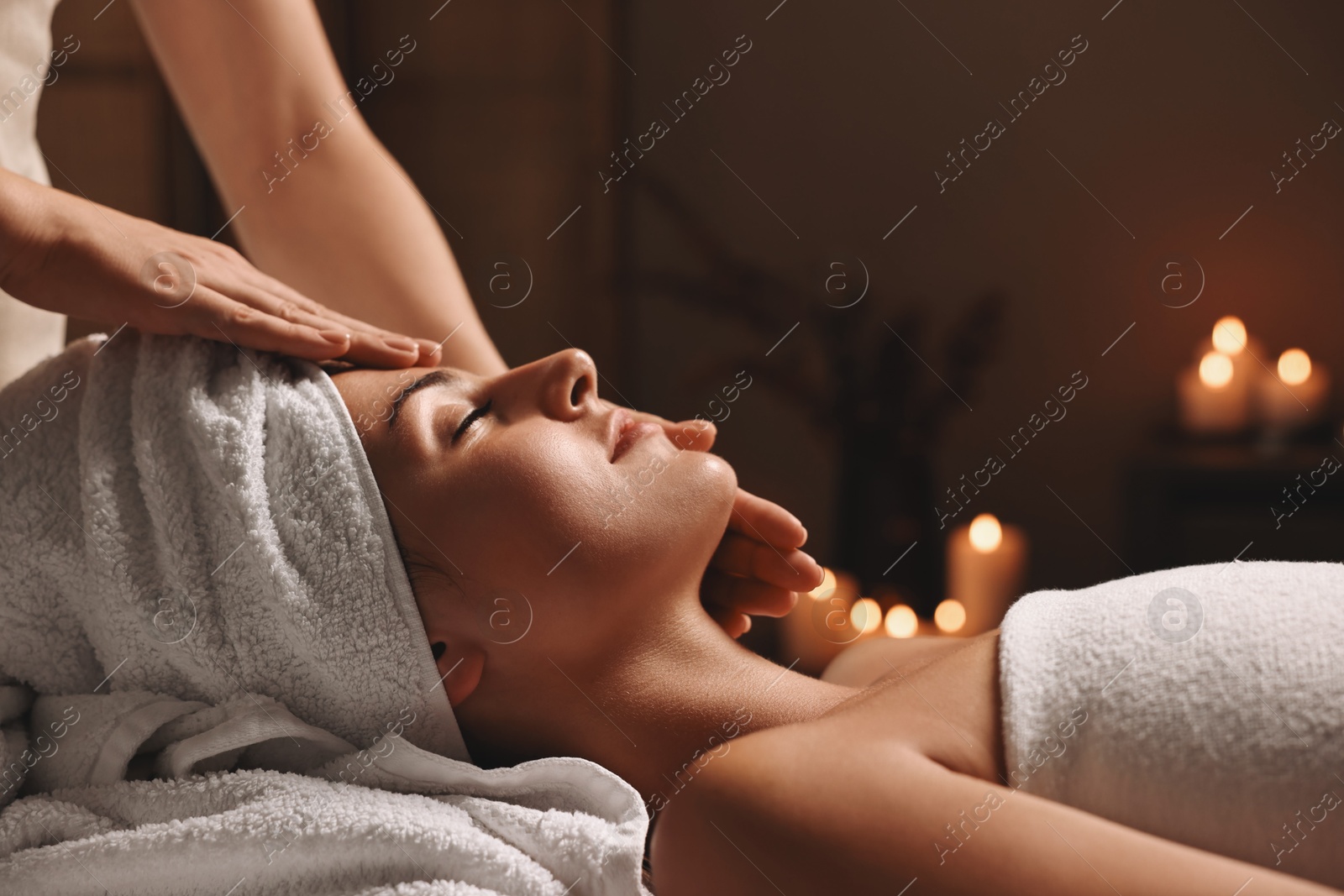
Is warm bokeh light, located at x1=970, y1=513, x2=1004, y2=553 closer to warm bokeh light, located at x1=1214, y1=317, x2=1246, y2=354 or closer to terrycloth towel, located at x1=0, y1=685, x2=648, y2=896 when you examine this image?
warm bokeh light, located at x1=1214, y1=317, x2=1246, y2=354

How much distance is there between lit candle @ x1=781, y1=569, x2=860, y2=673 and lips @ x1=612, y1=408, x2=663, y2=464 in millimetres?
1077

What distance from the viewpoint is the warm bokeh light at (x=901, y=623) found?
6.13 feet

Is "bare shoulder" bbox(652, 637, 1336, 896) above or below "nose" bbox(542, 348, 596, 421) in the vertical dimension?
below

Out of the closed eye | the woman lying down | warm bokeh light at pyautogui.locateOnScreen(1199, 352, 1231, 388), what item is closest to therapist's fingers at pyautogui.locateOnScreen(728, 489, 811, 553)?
the woman lying down

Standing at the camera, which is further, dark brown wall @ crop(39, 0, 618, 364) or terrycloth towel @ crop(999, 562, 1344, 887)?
dark brown wall @ crop(39, 0, 618, 364)

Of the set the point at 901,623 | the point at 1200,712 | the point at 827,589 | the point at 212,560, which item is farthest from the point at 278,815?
the point at 901,623

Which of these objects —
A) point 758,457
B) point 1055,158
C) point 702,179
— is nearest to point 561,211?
point 702,179

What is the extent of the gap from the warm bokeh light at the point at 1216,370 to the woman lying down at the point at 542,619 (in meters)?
1.74

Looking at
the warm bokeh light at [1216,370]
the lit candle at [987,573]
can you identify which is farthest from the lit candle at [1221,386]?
the lit candle at [987,573]

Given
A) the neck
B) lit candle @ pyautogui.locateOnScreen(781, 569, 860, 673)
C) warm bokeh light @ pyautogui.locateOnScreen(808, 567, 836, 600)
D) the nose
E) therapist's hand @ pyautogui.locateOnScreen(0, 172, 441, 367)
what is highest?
therapist's hand @ pyautogui.locateOnScreen(0, 172, 441, 367)

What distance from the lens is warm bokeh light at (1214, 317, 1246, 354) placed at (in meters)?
2.27

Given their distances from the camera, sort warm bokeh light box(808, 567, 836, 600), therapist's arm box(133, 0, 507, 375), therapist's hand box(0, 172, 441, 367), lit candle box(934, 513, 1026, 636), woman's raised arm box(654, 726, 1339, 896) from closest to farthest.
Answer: woman's raised arm box(654, 726, 1339, 896) < therapist's hand box(0, 172, 441, 367) < therapist's arm box(133, 0, 507, 375) < warm bokeh light box(808, 567, 836, 600) < lit candle box(934, 513, 1026, 636)

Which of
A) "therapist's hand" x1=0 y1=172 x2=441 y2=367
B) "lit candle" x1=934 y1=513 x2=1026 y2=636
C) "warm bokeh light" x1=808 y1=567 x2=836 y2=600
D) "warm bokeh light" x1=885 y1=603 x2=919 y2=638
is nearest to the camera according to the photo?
"therapist's hand" x1=0 y1=172 x2=441 y2=367

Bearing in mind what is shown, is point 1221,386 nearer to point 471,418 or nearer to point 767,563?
point 767,563
